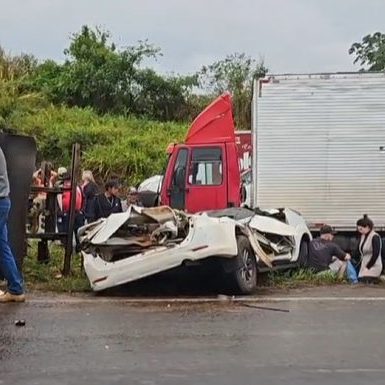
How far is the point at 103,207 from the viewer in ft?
46.4

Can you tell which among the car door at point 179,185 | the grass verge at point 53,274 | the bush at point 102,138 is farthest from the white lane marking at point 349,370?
the bush at point 102,138

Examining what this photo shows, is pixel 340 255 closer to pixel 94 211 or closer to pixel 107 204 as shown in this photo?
pixel 107 204

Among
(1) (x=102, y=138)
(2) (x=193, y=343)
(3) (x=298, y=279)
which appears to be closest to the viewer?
(2) (x=193, y=343)

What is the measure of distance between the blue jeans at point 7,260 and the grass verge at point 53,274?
132cm

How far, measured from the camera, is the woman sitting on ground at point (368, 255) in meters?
12.7

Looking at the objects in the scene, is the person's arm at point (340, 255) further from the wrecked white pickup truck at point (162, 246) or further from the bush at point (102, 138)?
the bush at point (102, 138)

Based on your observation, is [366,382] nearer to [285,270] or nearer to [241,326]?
[241,326]

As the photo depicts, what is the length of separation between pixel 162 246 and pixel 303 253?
3.33 meters

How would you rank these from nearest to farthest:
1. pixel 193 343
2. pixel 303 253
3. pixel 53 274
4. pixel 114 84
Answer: pixel 193 343 → pixel 53 274 → pixel 303 253 → pixel 114 84

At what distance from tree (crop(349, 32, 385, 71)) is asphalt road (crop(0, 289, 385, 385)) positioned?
1858 cm

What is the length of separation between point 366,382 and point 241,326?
7.92 ft

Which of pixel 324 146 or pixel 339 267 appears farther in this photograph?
pixel 324 146

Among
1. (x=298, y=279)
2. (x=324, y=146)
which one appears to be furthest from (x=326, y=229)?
(x=324, y=146)

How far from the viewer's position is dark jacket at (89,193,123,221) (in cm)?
1405
